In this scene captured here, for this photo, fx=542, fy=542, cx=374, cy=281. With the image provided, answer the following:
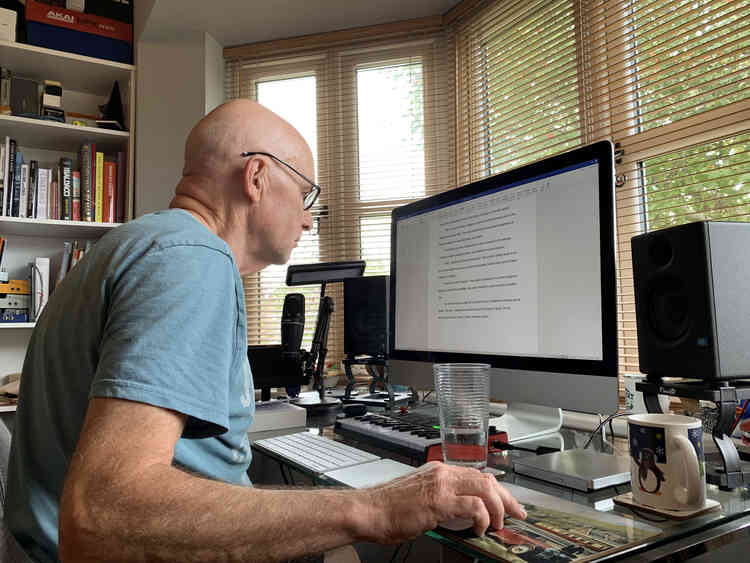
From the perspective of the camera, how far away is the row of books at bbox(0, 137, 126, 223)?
2.42 m

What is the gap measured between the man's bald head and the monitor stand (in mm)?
687

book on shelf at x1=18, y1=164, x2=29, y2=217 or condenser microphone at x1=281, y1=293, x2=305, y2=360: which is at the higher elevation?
book on shelf at x1=18, y1=164, x2=29, y2=217

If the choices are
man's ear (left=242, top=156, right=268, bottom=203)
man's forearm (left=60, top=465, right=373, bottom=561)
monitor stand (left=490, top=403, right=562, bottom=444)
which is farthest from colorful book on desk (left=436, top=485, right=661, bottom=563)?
man's ear (left=242, top=156, right=268, bottom=203)

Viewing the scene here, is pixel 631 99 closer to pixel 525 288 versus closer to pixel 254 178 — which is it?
pixel 525 288

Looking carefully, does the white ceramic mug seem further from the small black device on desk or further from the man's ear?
the man's ear

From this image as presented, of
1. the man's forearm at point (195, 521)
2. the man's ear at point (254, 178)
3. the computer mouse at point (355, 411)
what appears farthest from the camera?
the computer mouse at point (355, 411)

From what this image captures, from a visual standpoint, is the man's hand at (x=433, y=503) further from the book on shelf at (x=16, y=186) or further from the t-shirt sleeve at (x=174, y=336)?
the book on shelf at (x=16, y=186)

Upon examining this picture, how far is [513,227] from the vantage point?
41.9 inches

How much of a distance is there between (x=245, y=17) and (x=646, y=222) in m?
2.21

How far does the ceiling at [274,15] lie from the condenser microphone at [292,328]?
5.84 ft

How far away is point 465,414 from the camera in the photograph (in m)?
0.82

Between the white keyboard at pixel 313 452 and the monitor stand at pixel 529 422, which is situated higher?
the monitor stand at pixel 529 422

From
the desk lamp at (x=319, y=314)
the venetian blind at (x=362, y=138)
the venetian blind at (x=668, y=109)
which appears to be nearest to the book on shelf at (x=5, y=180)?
the venetian blind at (x=362, y=138)

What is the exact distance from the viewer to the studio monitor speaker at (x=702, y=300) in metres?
0.79
